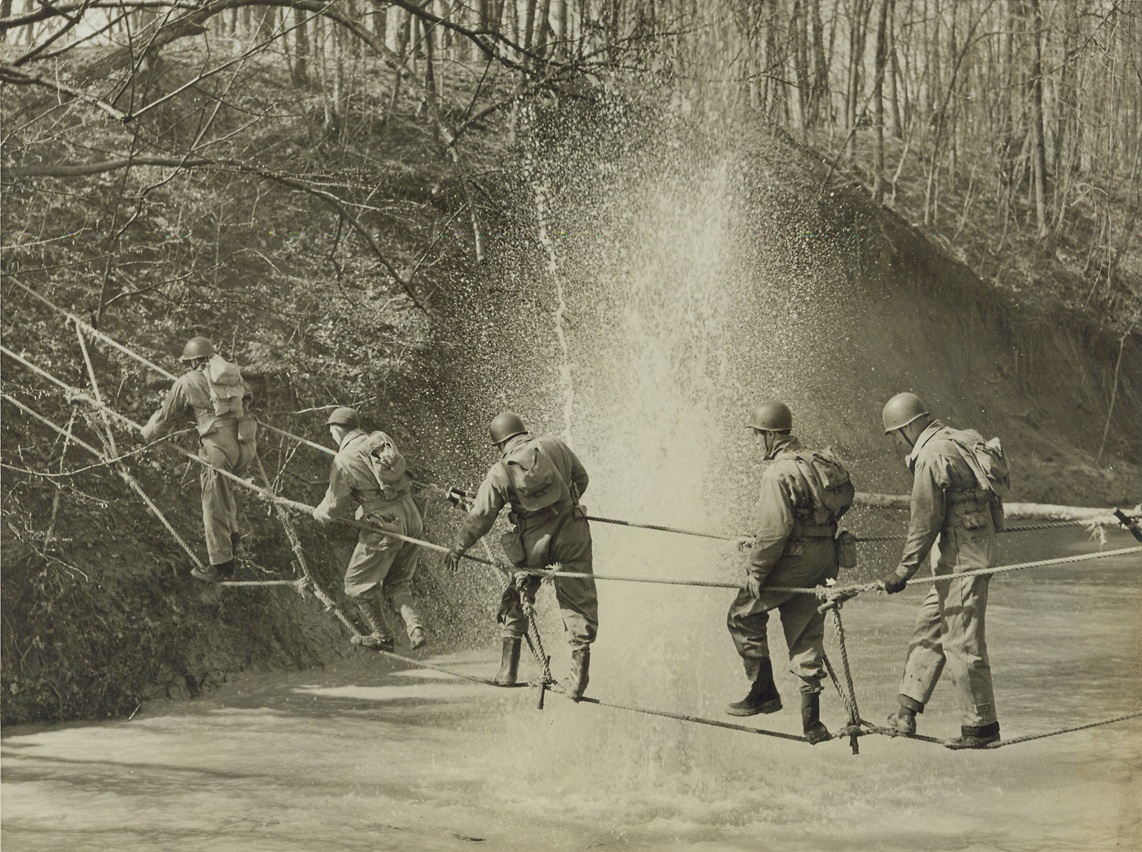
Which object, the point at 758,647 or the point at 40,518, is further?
the point at 40,518

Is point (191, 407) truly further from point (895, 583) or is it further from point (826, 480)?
point (895, 583)

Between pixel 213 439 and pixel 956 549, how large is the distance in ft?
17.5

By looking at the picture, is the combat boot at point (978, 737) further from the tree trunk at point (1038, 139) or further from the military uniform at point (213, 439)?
the tree trunk at point (1038, 139)

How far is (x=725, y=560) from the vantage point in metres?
17.1

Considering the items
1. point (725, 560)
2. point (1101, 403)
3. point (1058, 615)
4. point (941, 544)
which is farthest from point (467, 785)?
point (1101, 403)

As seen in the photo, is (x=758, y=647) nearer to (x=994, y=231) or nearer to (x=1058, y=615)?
(x=1058, y=615)

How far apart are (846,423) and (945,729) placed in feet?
38.2

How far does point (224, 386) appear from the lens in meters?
9.18

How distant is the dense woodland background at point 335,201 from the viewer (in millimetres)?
12781

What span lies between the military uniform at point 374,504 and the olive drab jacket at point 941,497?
130 inches

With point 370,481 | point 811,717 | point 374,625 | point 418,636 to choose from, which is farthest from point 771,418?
point 374,625

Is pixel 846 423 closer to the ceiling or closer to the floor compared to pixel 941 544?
closer to the ceiling

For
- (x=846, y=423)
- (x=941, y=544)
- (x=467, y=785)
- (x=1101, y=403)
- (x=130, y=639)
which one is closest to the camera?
(x=941, y=544)

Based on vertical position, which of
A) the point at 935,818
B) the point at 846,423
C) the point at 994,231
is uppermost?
the point at 994,231
